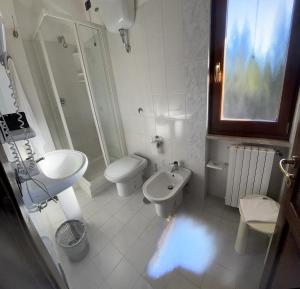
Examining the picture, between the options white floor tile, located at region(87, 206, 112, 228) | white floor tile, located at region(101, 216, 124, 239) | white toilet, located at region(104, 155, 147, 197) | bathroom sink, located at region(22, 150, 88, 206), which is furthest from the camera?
white toilet, located at region(104, 155, 147, 197)

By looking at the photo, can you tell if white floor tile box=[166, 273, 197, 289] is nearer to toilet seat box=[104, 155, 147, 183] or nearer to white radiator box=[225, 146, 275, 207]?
white radiator box=[225, 146, 275, 207]

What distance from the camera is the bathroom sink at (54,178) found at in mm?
Answer: 1035

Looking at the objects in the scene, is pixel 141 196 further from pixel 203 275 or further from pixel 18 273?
pixel 18 273

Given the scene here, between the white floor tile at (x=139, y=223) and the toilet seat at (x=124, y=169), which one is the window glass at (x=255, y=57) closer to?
the toilet seat at (x=124, y=169)

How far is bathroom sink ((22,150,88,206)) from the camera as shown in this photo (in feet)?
3.40

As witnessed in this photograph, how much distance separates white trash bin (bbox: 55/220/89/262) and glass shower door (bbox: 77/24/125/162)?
1029 mm

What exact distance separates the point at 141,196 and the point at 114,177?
481 mm

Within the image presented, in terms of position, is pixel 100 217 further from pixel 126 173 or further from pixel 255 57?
pixel 255 57

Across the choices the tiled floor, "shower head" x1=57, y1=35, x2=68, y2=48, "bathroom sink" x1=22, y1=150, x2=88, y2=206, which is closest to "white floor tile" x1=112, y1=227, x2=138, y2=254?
the tiled floor

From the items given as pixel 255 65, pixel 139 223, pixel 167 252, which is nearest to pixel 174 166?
pixel 139 223

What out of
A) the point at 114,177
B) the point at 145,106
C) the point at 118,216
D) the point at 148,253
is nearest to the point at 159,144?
the point at 145,106

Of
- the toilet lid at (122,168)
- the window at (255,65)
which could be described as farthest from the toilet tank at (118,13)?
Answer: the toilet lid at (122,168)

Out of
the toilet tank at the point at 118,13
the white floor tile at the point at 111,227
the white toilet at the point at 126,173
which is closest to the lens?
the toilet tank at the point at 118,13

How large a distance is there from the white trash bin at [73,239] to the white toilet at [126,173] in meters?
0.55
